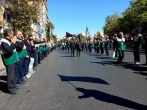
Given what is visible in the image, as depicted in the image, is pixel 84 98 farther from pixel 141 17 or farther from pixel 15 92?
pixel 141 17

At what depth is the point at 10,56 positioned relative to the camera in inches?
299

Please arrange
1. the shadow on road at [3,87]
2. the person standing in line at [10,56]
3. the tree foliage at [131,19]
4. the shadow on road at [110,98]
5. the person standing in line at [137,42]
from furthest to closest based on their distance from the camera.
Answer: the tree foliage at [131,19], the person standing in line at [137,42], the shadow on road at [3,87], the person standing in line at [10,56], the shadow on road at [110,98]

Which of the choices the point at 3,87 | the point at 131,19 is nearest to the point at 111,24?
the point at 131,19

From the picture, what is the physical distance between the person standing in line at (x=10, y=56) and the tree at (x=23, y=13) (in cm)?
2282

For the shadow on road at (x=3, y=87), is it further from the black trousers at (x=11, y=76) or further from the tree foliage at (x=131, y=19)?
the tree foliage at (x=131, y=19)

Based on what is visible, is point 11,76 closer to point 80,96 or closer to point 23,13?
point 80,96

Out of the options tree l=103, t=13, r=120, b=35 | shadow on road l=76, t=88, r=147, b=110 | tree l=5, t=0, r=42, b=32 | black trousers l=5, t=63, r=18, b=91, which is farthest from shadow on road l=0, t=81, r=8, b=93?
tree l=103, t=13, r=120, b=35

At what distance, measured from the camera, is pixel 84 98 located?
6.89m

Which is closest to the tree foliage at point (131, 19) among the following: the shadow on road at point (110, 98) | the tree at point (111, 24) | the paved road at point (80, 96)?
the tree at point (111, 24)

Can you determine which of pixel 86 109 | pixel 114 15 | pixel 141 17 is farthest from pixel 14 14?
pixel 114 15

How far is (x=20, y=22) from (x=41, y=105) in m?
25.6

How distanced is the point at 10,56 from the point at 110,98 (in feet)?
9.71

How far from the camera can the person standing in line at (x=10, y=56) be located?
732 cm

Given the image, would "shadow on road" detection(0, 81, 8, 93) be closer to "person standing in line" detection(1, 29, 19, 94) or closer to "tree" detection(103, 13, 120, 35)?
"person standing in line" detection(1, 29, 19, 94)
